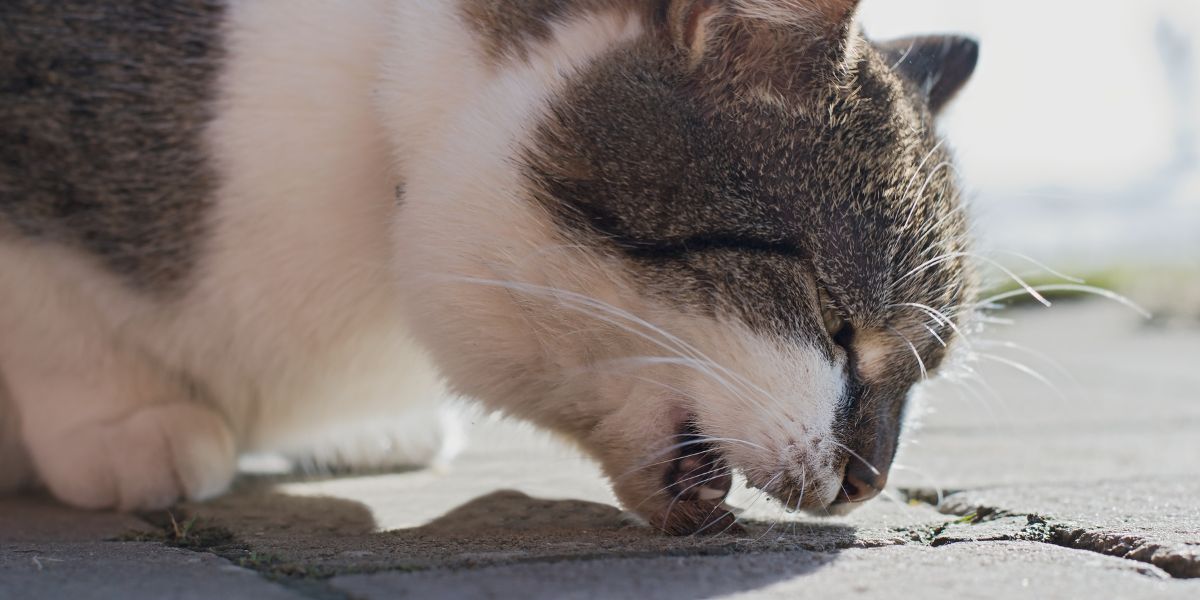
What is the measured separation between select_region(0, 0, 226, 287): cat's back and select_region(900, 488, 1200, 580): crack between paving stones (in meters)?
1.17

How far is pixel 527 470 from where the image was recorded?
206cm

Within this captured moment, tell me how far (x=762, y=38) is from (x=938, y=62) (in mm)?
641

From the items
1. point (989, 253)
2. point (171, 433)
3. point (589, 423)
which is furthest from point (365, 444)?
point (989, 253)

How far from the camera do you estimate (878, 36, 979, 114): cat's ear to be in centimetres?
181

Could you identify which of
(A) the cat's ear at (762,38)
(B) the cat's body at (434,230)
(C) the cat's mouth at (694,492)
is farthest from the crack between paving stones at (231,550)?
(A) the cat's ear at (762,38)

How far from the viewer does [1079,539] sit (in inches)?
49.5

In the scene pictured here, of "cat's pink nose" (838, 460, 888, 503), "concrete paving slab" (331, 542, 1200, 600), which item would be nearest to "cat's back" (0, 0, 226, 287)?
"concrete paving slab" (331, 542, 1200, 600)

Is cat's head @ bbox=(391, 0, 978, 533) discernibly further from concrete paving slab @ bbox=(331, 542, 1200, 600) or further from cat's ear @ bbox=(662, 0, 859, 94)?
concrete paving slab @ bbox=(331, 542, 1200, 600)

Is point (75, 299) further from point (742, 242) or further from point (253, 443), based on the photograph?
point (742, 242)

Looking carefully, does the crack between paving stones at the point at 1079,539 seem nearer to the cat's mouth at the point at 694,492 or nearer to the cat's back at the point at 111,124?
the cat's mouth at the point at 694,492

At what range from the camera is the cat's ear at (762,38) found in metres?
1.34

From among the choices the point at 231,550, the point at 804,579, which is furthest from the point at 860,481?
the point at 231,550

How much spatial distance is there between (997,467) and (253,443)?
133cm

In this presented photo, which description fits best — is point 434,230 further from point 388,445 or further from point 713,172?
point 388,445
